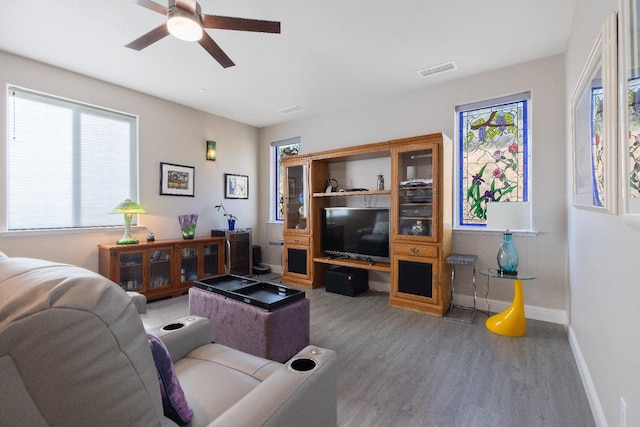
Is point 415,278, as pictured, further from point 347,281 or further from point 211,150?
point 211,150

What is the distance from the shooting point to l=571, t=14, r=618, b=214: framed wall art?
4.47 feet

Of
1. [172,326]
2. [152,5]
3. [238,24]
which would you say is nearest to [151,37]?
[152,5]

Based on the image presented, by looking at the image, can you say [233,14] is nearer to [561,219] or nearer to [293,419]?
[293,419]

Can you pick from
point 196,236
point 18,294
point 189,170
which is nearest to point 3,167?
point 189,170

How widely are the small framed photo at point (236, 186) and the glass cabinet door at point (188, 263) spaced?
4.29 ft

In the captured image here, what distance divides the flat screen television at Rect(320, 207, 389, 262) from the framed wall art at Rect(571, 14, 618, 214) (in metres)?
2.08

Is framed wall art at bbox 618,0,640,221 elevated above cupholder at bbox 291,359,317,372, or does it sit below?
above

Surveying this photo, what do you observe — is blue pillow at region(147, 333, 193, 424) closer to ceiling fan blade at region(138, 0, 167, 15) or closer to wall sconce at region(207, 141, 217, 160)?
ceiling fan blade at region(138, 0, 167, 15)

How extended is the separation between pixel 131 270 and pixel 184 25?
2.99 metres

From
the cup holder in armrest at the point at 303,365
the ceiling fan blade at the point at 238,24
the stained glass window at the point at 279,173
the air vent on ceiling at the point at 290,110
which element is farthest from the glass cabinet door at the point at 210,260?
the cup holder in armrest at the point at 303,365

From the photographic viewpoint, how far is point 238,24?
207 centimetres

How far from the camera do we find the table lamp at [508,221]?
2762 mm

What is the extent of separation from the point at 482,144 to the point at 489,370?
2553 mm

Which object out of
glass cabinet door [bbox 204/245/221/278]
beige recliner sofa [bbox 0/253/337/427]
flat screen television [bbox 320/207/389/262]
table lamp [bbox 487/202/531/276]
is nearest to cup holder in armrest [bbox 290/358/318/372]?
beige recliner sofa [bbox 0/253/337/427]
